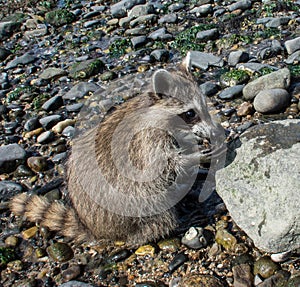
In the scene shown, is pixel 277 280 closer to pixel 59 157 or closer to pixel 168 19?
pixel 59 157

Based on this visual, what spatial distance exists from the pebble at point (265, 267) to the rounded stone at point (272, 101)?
2.47 meters

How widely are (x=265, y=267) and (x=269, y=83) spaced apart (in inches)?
122

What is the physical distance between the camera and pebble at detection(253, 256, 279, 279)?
4484mm

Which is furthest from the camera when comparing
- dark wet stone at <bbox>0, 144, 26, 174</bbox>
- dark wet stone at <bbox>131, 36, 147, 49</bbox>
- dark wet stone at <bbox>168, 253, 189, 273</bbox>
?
dark wet stone at <bbox>131, 36, 147, 49</bbox>

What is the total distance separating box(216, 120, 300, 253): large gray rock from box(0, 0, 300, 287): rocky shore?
90mm

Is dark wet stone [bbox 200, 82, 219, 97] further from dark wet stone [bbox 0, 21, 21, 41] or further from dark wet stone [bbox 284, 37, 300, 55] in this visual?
dark wet stone [bbox 0, 21, 21, 41]

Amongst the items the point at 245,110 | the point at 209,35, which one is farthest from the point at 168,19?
the point at 245,110

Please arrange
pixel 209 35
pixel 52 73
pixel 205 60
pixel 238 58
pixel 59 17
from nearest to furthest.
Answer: pixel 238 58
pixel 205 60
pixel 209 35
pixel 52 73
pixel 59 17

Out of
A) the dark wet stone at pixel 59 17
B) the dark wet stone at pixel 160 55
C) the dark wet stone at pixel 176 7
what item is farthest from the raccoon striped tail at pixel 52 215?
the dark wet stone at pixel 59 17

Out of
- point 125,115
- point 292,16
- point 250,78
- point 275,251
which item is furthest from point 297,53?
point 275,251

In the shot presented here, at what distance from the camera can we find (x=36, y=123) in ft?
25.2

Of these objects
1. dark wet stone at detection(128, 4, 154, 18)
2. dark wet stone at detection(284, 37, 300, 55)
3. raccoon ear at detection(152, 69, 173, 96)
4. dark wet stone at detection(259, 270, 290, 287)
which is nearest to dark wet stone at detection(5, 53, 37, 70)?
dark wet stone at detection(128, 4, 154, 18)

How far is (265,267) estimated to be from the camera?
14.8 ft

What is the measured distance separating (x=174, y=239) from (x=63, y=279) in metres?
1.27
